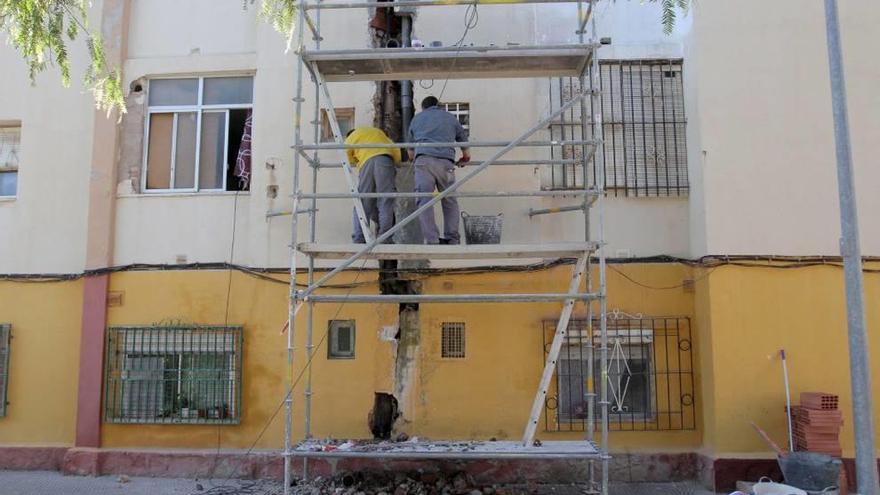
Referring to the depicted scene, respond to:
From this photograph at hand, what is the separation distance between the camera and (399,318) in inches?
321

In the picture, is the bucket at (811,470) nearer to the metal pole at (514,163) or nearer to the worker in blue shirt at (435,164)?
the metal pole at (514,163)

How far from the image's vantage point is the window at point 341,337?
8250 millimetres

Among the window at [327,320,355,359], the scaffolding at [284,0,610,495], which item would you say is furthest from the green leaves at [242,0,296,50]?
the window at [327,320,355,359]

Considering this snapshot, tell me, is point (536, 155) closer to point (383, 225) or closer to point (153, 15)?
point (383, 225)

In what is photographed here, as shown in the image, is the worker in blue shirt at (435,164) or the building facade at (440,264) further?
the building facade at (440,264)

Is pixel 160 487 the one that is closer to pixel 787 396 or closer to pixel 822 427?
pixel 787 396

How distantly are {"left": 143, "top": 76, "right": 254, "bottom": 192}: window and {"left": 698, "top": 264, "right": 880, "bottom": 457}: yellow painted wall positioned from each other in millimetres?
5701

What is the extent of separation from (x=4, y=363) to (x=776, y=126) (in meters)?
9.09

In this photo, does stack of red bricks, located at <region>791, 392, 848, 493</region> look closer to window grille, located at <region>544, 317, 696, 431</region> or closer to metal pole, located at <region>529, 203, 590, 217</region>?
window grille, located at <region>544, 317, 696, 431</region>

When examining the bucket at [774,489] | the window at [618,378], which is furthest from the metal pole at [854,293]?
the window at [618,378]

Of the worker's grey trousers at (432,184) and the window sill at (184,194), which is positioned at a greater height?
the window sill at (184,194)

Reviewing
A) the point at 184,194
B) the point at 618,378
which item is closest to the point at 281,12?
the point at 184,194

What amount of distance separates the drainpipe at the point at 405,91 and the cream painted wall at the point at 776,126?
310 cm

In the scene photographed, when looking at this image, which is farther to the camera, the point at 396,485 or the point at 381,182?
the point at 381,182
